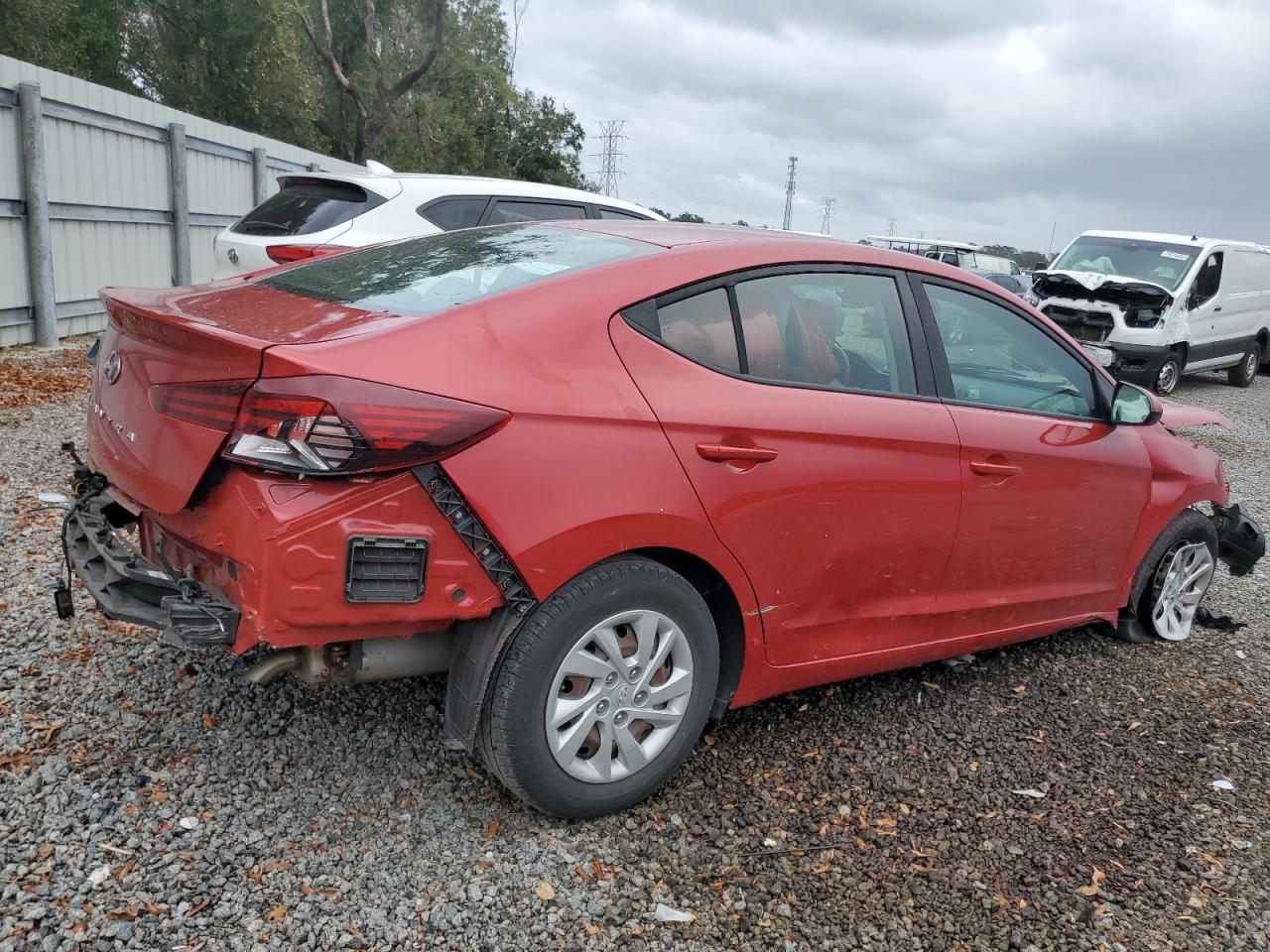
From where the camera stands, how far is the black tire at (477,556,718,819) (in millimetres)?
2609

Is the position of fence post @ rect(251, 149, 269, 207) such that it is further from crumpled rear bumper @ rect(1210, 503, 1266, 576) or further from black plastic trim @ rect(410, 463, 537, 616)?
black plastic trim @ rect(410, 463, 537, 616)

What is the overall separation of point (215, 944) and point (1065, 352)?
11.8 ft

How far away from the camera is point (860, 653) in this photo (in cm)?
346

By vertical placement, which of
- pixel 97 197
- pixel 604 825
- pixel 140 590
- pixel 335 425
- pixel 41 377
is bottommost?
pixel 604 825

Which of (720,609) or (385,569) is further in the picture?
(720,609)

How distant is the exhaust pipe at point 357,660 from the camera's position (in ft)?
8.50

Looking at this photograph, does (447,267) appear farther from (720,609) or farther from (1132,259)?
(1132,259)

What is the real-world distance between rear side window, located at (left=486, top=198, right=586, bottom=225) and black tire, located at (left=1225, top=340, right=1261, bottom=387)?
12905 millimetres

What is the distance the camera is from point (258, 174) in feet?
47.1

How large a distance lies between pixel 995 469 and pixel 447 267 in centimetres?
202

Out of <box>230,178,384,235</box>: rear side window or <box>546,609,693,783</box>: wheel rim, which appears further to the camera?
<box>230,178,384,235</box>: rear side window

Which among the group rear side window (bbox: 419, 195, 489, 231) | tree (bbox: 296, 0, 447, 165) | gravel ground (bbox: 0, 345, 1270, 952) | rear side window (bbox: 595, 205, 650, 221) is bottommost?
gravel ground (bbox: 0, 345, 1270, 952)

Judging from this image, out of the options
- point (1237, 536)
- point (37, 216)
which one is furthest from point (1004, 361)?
point (37, 216)

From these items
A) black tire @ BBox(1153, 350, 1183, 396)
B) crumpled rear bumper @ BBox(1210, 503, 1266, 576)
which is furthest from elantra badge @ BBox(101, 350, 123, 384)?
black tire @ BBox(1153, 350, 1183, 396)
